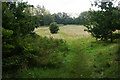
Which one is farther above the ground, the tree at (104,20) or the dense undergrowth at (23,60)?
the tree at (104,20)

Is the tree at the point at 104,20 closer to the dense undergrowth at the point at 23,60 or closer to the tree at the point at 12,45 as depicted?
the dense undergrowth at the point at 23,60

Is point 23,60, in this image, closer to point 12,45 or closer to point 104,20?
point 12,45

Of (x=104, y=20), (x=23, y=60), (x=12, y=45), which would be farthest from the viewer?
(x=104, y=20)

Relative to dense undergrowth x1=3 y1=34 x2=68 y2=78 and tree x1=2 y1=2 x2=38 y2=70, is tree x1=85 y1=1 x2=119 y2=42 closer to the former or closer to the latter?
dense undergrowth x1=3 y1=34 x2=68 y2=78

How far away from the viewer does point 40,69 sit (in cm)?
1343

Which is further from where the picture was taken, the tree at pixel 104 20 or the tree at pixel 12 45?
the tree at pixel 104 20

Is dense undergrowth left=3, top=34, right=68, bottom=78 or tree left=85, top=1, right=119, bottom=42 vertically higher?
tree left=85, top=1, right=119, bottom=42

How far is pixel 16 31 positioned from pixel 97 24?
60.3ft

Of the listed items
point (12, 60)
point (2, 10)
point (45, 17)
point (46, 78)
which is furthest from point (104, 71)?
point (45, 17)

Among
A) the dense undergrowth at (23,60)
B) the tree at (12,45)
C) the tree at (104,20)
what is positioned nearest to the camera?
the tree at (12,45)

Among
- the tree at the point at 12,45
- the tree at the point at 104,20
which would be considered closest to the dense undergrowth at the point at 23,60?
the tree at the point at 12,45

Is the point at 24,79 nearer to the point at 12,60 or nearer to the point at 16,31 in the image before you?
the point at 12,60

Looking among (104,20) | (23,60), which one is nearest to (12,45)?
(23,60)

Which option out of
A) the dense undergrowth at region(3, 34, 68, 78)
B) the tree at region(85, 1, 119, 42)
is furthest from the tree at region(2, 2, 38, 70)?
the tree at region(85, 1, 119, 42)
